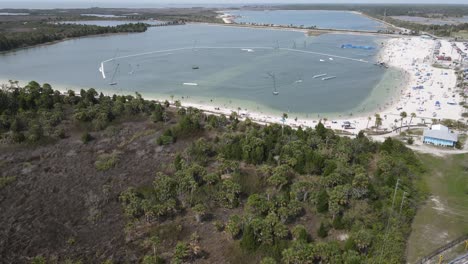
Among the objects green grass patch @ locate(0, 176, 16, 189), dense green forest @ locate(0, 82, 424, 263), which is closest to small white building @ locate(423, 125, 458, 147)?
dense green forest @ locate(0, 82, 424, 263)

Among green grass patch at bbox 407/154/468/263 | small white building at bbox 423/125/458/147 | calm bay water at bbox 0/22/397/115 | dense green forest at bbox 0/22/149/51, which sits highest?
dense green forest at bbox 0/22/149/51

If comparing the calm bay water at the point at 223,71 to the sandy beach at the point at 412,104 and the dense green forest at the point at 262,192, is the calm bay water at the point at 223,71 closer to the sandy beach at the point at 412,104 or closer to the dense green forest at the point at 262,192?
the sandy beach at the point at 412,104

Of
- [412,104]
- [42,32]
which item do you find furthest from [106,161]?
[42,32]

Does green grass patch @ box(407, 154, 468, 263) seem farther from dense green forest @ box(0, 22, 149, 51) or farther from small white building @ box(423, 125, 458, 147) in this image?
dense green forest @ box(0, 22, 149, 51)

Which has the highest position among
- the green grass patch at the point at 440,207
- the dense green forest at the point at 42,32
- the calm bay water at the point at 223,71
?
the dense green forest at the point at 42,32

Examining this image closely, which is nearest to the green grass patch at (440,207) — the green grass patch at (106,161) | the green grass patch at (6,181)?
the green grass patch at (106,161)

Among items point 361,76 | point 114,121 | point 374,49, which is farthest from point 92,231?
point 374,49

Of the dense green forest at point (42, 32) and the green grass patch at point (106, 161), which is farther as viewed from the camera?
the dense green forest at point (42, 32)
